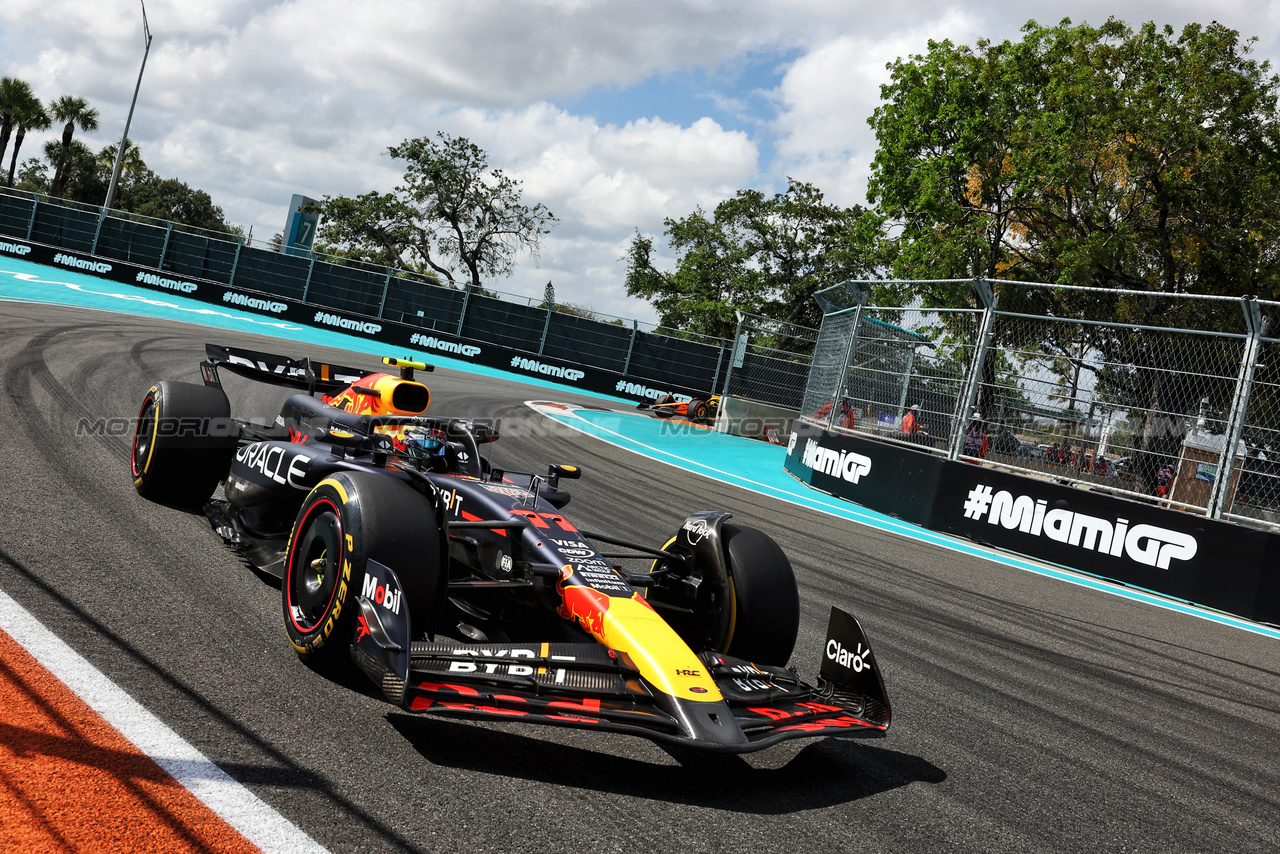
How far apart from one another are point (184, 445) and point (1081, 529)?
8170 millimetres

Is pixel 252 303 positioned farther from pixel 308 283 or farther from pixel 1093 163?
pixel 1093 163

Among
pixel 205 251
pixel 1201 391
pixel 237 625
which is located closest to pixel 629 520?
pixel 237 625

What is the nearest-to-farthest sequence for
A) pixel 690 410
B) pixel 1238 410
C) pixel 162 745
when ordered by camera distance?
1. pixel 162 745
2. pixel 1238 410
3. pixel 690 410

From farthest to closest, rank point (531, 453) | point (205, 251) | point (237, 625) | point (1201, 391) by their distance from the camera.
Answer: point (205, 251)
point (531, 453)
point (1201, 391)
point (237, 625)

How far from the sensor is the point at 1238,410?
8.03 meters

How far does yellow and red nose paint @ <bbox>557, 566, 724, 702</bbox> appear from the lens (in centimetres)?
295

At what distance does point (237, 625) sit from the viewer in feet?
12.4

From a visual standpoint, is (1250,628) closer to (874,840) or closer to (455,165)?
(874,840)

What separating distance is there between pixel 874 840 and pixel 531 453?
8.33 metres

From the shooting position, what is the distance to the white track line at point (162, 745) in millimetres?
2297

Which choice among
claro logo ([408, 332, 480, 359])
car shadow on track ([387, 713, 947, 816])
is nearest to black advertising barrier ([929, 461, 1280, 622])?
car shadow on track ([387, 713, 947, 816])

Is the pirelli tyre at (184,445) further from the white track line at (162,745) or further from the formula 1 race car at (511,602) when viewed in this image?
the white track line at (162,745)

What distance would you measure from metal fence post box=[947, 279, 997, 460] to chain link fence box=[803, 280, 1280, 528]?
0.04ft

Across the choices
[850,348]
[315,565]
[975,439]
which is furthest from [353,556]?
[850,348]
